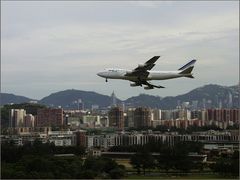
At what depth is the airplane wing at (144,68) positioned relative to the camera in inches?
534

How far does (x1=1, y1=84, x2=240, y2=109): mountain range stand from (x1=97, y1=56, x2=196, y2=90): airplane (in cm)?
12592

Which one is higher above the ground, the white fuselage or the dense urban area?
the white fuselage

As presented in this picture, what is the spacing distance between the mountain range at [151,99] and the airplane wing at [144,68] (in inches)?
4980

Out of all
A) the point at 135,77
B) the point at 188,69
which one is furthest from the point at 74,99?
the point at 135,77

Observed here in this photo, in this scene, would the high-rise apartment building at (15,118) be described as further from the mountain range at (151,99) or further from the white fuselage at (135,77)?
the mountain range at (151,99)

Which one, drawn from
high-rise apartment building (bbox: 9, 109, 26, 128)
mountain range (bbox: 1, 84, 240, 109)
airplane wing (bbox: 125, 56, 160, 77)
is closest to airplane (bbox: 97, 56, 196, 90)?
airplane wing (bbox: 125, 56, 160, 77)

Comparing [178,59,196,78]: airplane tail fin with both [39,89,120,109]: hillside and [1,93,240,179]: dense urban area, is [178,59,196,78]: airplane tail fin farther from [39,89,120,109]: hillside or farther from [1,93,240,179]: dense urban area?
[39,89,120,109]: hillside

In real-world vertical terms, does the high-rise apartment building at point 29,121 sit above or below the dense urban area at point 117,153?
above

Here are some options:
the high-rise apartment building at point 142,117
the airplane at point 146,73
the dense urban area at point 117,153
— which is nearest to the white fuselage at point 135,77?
the airplane at point 146,73

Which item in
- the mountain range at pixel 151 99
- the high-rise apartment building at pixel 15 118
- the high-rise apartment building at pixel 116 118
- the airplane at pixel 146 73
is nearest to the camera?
the airplane at pixel 146 73

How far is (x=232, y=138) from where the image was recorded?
5334cm

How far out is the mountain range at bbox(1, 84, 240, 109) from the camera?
146 metres

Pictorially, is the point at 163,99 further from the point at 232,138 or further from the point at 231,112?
the point at 232,138

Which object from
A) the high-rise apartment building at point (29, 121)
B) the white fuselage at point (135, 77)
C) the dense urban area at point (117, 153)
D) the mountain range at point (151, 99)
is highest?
the mountain range at point (151, 99)
